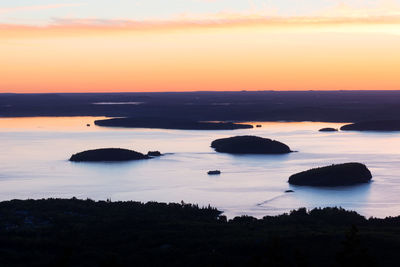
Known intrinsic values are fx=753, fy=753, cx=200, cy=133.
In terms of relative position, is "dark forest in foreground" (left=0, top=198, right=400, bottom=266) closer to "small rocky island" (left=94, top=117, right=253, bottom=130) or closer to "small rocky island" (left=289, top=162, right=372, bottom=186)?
"small rocky island" (left=289, top=162, right=372, bottom=186)

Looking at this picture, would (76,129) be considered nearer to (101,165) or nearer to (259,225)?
(101,165)

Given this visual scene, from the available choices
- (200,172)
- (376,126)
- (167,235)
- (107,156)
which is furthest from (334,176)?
(376,126)

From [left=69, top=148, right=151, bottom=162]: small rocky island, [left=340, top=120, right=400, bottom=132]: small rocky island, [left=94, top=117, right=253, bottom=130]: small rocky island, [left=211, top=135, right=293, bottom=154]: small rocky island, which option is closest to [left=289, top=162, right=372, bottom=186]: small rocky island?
[left=69, top=148, right=151, bottom=162]: small rocky island

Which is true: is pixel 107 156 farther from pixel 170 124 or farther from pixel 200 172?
pixel 170 124

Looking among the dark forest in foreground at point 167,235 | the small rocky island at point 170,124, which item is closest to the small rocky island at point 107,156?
the dark forest in foreground at point 167,235

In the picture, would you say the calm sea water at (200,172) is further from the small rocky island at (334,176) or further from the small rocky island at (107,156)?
the small rocky island at (107,156)

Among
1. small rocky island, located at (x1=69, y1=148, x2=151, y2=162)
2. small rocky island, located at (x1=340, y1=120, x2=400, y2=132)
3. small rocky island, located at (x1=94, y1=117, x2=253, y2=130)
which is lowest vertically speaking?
small rocky island, located at (x1=69, y1=148, x2=151, y2=162)

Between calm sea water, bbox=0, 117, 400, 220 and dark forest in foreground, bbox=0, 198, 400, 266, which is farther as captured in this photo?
calm sea water, bbox=0, 117, 400, 220
